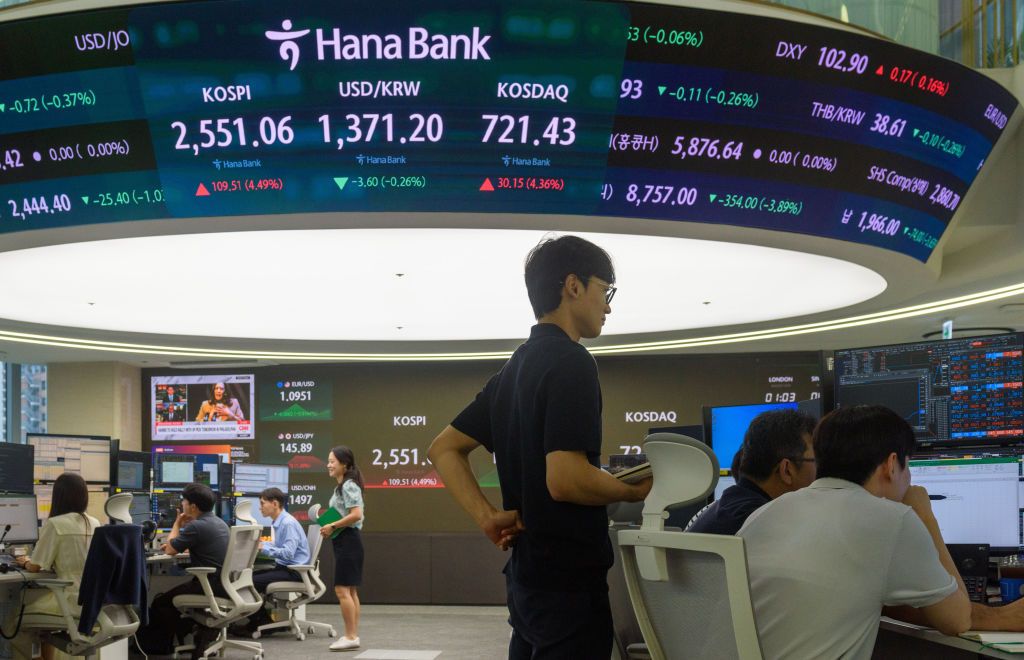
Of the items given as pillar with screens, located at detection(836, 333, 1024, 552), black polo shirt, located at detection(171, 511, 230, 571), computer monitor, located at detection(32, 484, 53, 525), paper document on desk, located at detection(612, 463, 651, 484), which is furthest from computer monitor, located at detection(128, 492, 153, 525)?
paper document on desk, located at detection(612, 463, 651, 484)

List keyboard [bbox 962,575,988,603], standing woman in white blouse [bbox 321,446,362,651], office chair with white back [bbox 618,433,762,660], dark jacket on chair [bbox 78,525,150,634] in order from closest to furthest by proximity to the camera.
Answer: office chair with white back [bbox 618,433,762,660]
keyboard [bbox 962,575,988,603]
dark jacket on chair [bbox 78,525,150,634]
standing woman in white blouse [bbox 321,446,362,651]

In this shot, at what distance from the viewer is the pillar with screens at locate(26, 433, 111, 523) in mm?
7367

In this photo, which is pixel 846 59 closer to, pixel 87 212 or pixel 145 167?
pixel 145 167

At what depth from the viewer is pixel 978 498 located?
10.6 feet

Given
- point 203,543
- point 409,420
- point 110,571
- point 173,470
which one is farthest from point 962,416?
point 409,420

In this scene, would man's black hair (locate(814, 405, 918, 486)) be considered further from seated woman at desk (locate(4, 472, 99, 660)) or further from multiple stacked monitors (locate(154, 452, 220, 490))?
multiple stacked monitors (locate(154, 452, 220, 490))

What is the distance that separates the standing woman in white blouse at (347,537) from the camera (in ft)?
25.2

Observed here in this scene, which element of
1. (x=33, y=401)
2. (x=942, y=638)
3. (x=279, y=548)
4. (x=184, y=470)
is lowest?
(x=279, y=548)

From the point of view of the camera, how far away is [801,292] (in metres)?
7.89

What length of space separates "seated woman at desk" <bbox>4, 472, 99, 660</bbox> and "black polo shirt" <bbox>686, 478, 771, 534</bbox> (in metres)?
4.26

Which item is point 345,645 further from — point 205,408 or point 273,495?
point 205,408

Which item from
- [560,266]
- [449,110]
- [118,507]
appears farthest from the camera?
[118,507]

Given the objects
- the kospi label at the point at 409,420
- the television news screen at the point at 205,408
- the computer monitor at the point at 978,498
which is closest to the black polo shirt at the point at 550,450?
the computer monitor at the point at 978,498

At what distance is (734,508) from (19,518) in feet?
17.9
